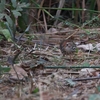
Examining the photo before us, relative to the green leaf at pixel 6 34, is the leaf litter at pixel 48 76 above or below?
below

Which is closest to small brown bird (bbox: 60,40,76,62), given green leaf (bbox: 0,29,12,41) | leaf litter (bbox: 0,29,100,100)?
leaf litter (bbox: 0,29,100,100)

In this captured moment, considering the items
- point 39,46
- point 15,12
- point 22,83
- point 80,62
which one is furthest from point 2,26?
point 22,83

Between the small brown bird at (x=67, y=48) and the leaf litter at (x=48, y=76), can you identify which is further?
the small brown bird at (x=67, y=48)

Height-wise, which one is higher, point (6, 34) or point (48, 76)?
point (6, 34)

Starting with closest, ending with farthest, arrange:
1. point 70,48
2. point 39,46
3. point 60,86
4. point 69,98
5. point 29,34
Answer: point 69,98, point 60,86, point 70,48, point 39,46, point 29,34

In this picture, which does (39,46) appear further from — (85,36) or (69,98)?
(69,98)

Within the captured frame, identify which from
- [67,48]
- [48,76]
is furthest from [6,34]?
[48,76]

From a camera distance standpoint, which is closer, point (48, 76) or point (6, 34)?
point (48, 76)

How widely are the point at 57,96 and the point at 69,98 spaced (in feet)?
0.15

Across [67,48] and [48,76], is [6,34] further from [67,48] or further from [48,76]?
[48,76]

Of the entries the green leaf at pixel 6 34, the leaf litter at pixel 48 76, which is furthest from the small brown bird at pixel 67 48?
the green leaf at pixel 6 34

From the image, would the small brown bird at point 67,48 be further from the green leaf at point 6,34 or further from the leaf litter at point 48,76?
the green leaf at point 6,34

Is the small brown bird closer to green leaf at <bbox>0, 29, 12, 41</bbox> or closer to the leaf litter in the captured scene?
the leaf litter

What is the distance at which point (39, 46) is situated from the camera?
2.14m
